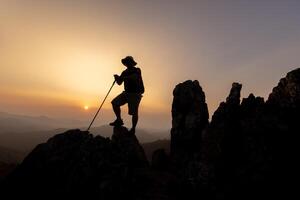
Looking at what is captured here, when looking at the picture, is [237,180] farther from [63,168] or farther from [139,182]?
[63,168]

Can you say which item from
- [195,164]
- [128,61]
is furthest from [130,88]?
[195,164]

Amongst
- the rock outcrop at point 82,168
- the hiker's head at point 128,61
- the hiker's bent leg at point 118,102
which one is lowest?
the rock outcrop at point 82,168

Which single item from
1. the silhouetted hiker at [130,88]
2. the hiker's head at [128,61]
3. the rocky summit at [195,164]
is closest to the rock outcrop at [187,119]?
the rocky summit at [195,164]

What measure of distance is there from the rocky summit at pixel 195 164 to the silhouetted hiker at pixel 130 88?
1.39m

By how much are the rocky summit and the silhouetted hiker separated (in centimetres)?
139

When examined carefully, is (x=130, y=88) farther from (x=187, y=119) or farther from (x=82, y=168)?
(x=187, y=119)

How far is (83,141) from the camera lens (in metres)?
18.0

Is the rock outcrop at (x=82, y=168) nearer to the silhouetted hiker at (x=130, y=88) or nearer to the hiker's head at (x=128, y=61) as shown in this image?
the silhouetted hiker at (x=130, y=88)

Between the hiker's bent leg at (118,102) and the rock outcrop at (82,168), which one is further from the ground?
the hiker's bent leg at (118,102)

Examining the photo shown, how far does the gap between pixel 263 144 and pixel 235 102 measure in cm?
502

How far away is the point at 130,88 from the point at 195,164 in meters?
5.92

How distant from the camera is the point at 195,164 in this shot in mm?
17578

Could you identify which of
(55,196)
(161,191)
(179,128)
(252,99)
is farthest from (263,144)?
(55,196)

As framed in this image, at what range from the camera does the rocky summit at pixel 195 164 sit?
15133mm
